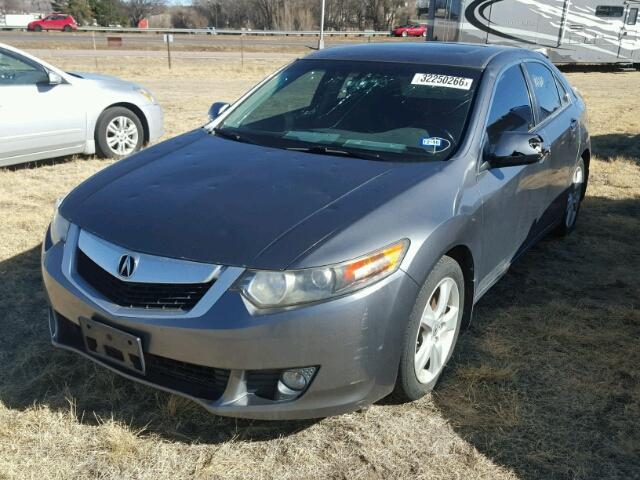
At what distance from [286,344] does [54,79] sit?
5553 mm

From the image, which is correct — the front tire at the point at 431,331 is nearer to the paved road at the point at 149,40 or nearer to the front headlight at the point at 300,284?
the front headlight at the point at 300,284

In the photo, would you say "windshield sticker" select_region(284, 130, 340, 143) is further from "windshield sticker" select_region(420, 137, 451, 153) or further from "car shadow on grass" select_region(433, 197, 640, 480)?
"car shadow on grass" select_region(433, 197, 640, 480)

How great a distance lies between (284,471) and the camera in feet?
8.12

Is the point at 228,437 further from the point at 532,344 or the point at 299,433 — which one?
the point at 532,344

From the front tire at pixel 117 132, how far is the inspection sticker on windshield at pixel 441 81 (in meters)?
4.77

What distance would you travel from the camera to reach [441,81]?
353 cm

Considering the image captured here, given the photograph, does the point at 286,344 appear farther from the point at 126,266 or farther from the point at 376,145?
the point at 376,145

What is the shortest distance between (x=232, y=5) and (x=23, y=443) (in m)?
76.9

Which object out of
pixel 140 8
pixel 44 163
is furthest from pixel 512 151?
pixel 140 8

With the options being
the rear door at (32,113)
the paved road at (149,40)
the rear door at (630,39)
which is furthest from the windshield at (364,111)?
the paved road at (149,40)

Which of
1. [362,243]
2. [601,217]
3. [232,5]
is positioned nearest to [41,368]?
[362,243]

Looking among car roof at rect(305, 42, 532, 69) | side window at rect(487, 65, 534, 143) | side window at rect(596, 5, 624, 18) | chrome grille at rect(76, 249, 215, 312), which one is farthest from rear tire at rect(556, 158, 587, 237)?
side window at rect(596, 5, 624, 18)

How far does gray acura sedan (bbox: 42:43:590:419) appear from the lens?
2.30m

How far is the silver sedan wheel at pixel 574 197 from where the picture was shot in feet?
16.3
